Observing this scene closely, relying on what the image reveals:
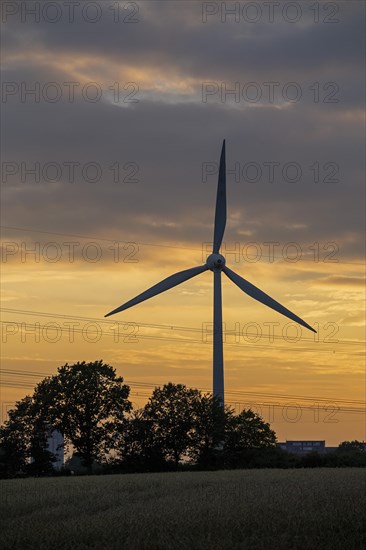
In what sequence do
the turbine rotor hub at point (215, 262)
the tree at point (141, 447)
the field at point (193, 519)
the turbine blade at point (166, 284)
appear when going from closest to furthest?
Result: 1. the field at point (193, 519)
2. the turbine blade at point (166, 284)
3. the turbine rotor hub at point (215, 262)
4. the tree at point (141, 447)

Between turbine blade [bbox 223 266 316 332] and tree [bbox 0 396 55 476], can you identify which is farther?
tree [bbox 0 396 55 476]

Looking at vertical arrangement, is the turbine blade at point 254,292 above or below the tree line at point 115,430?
above

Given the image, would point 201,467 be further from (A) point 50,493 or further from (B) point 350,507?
(B) point 350,507

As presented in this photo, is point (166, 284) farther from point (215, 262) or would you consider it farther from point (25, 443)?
point (25, 443)

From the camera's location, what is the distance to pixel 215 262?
491 ft

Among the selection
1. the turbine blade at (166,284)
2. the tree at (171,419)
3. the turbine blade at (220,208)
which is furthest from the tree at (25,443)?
the turbine blade at (220,208)

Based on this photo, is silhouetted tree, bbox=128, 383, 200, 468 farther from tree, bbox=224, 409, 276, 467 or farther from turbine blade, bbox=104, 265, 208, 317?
turbine blade, bbox=104, 265, 208, 317

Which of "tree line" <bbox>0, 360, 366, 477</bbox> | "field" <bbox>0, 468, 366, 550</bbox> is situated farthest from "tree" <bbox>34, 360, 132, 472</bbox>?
"field" <bbox>0, 468, 366, 550</bbox>

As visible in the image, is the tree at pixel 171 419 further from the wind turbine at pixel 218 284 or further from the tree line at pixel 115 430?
the wind turbine at pixel 218 284

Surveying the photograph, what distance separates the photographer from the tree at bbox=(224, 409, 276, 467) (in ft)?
589

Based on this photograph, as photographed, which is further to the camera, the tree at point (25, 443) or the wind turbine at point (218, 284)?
the tree at point (25, 443)

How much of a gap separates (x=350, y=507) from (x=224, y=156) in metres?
85.3

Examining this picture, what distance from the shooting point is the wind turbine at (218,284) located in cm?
14525

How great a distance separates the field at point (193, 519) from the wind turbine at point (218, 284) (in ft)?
223
